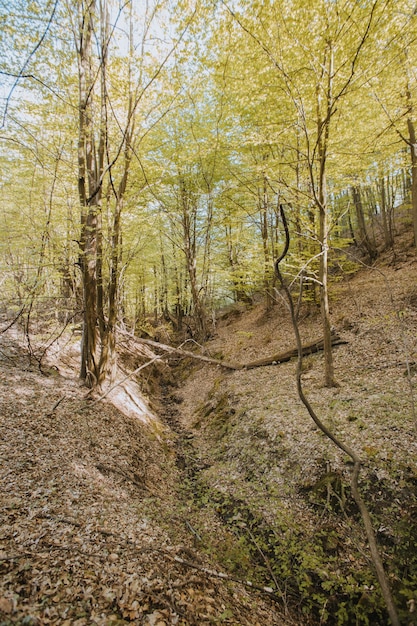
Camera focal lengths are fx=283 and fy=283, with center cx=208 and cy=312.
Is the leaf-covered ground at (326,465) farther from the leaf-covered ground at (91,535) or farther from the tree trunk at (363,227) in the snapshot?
the tree trunk at (363,227)

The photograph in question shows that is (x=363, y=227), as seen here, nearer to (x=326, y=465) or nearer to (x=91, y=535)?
(x=326, y=465)

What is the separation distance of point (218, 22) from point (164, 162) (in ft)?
17.0

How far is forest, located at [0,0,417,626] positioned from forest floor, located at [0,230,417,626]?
0.03 metres

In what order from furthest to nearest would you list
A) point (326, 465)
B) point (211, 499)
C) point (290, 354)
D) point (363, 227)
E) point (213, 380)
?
1. point (363, 227)
2. point (213, 380)
3. point (290, 354)
4. point (211, 499)
5. point (326, 465)

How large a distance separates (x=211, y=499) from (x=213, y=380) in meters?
5.54

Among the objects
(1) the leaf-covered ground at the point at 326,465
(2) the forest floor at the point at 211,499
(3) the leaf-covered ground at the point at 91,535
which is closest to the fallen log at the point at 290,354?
(1) the leaf-covered ground at the point at 326,465

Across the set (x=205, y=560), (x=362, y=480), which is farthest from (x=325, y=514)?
(x=205, y=560)

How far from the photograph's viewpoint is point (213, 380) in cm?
1055

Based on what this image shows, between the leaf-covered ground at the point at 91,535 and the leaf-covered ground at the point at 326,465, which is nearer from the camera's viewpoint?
the leaf-covered ground at the point at 91,535

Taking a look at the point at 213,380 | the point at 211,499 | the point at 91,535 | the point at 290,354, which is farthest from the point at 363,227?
the point at 91,535

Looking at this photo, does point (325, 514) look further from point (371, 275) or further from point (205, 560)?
point (371, 275)

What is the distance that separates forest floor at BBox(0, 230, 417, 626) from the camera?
2727 millimetres

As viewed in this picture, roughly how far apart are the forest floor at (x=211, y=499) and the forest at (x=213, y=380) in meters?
0.03

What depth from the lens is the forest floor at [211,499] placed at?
8.95 ft
